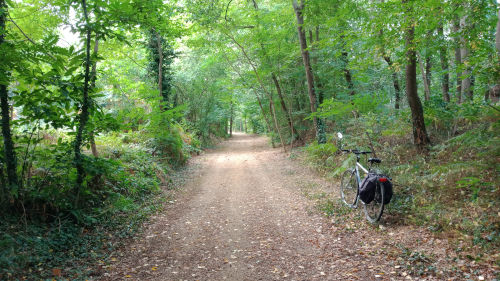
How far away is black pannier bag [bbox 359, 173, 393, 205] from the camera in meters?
4.71

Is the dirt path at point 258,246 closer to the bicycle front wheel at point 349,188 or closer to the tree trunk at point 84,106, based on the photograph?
the bicycle front wheel at point 349,188

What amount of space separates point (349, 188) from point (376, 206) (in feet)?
4.22

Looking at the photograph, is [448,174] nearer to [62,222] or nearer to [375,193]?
[375,193]

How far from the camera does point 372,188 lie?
4.95 meters

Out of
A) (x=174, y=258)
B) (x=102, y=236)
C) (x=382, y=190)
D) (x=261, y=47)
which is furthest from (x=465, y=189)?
(x=261, y=47)

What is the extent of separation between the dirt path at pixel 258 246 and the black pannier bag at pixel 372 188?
52cm

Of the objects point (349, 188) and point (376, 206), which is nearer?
A: point (376, 206)

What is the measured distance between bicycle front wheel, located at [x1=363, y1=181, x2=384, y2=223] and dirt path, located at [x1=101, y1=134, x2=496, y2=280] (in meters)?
0.23

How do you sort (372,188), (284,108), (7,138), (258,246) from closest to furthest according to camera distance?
(7,138), (258,246), (372,188), (284,108)

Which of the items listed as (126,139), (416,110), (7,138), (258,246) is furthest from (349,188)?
(126,139)

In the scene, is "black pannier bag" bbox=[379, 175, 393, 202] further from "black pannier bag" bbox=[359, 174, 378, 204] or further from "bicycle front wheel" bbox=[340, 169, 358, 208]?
"bicycle front wheel" bbox=[340, 169, 358, 208]

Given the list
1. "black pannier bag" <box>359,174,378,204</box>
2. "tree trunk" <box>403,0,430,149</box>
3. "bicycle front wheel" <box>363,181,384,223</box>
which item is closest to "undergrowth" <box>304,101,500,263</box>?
"bicycle front wheel" <box>363,181,384,223</box>

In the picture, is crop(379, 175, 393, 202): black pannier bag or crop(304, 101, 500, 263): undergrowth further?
crop(379, 175, 393, 202): black pannier bag

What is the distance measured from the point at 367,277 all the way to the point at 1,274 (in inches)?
169
